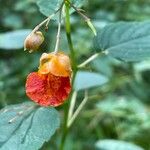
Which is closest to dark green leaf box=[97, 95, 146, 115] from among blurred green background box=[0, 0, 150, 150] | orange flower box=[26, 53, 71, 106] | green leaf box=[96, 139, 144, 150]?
blurred green background box=[0, 0, 150, 150]

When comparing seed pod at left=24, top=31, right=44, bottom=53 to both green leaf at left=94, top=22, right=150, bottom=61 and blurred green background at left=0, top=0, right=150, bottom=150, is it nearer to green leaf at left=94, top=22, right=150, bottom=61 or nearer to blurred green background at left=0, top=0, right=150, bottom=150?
green leaf at left=94, top=22, right=150, bottom=61

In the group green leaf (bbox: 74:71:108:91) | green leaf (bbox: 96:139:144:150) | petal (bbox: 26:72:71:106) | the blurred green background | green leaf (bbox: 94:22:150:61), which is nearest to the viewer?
petal (bbox: 26:72:71:106)

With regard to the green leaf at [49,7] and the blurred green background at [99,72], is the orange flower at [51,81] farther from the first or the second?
the blurred green background at [99,72]

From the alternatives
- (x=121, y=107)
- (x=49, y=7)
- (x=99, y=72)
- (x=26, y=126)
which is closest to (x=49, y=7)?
(x=49, y=7)

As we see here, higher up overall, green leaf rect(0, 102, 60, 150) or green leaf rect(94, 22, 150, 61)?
green leaf rect(94, 22, 150, 61)

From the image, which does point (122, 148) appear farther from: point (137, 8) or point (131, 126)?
point (137, 8)

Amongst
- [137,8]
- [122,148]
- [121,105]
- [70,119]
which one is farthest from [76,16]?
[70,119]
